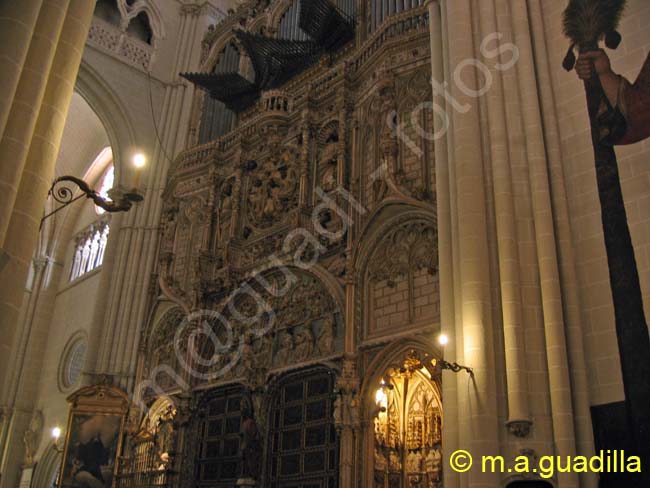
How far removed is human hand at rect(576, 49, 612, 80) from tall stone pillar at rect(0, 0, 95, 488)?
699 centimetres

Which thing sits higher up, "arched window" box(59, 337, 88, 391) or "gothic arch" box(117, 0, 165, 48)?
"gothic arch" box(117, 0, 165, 48)

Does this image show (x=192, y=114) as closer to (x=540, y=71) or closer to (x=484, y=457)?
(x=540, y=71)

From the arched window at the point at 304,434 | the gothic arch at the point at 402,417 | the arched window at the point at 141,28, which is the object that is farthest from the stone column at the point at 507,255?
the arched window at the point at 141,28

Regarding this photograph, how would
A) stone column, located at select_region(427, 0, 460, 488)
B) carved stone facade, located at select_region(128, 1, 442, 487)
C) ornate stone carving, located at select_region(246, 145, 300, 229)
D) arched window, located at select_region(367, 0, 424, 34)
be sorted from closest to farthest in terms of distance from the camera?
1. stone column, located at select_region(427, 0, 460, 488)
2. carved stone facade, located at select_region(128, 1, 442, 487)
3. arched window, located at select_region(367, 0, 424, 34)
4. ornate stone carving, located at select_region(246, 145, 300, 229)

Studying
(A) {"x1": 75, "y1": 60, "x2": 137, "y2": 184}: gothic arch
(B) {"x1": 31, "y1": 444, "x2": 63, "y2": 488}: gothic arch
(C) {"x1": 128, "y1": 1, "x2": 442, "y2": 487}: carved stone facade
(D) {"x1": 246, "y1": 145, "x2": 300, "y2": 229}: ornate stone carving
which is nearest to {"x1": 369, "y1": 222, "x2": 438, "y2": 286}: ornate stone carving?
(C) {"x1": 128, "y1": 1, "x2": 442, "y2": 487}: carved stone facade

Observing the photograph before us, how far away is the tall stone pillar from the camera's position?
20.9 feet

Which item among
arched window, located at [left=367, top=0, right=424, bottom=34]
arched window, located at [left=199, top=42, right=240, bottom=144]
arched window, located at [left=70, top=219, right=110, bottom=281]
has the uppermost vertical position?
arched window, located at [left=199, top=42, right=240, bottom=144]

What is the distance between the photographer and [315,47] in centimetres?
1825

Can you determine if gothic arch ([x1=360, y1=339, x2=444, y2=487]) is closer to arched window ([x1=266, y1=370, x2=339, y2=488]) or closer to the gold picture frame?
arched window ([x1=266, y1=370, x2=339, y2=488])

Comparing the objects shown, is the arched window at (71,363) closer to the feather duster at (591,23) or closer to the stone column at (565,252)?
the stone column at (565,252)

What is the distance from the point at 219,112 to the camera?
862 inches

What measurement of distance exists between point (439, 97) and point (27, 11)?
6958mm

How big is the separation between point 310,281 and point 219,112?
29.4 feet

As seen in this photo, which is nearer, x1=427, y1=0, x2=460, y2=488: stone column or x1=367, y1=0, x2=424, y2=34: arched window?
x1=427, y1=0, x2=460, y2=488: stone column
